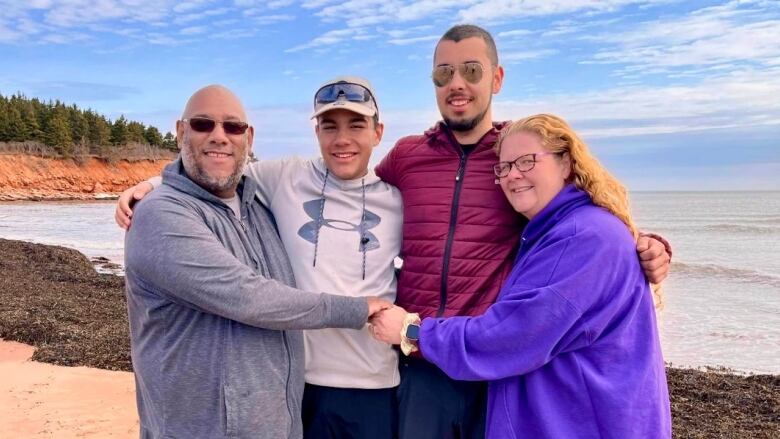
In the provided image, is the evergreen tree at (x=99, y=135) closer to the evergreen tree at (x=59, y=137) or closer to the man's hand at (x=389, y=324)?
the evergreen tree at (x=59, y=137)

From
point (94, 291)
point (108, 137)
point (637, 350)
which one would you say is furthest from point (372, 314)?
point (108, 137)

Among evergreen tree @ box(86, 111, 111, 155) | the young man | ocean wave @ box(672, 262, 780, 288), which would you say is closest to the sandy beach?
the young man

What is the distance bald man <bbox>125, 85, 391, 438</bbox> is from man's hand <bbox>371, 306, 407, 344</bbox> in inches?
2.0

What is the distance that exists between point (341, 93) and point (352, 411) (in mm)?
1628

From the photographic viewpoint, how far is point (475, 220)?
3.08m

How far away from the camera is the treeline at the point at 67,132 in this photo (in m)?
70.2

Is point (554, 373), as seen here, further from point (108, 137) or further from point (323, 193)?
point (108, 137)

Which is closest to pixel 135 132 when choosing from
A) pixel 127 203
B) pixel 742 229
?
pixel 742 229

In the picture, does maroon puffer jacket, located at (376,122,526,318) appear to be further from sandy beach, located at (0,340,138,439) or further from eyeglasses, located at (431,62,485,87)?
sandy beach, located at (0,340,138,439)

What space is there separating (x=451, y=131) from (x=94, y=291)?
12499mm

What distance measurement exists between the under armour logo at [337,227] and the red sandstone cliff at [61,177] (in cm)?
6582

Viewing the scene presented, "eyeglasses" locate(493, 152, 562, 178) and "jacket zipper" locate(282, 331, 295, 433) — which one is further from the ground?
"eyeglasses" locate(493, 152, 562, 178)

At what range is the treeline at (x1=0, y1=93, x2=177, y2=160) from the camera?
230 feet

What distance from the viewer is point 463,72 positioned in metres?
3.17
